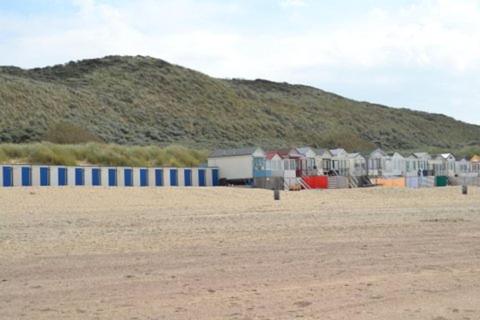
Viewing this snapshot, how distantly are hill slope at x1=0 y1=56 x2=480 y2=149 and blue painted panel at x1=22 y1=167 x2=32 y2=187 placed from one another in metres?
22.3

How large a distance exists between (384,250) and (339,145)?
67.2 metres

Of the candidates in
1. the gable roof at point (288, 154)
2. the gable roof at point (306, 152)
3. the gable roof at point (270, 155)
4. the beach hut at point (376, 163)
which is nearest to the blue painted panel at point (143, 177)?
the gable roof at point (270, 155)

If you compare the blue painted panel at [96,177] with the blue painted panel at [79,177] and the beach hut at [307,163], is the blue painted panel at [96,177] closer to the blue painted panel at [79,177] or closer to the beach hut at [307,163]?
the blue painted panel at [79,177]

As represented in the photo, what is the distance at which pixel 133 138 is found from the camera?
2653 inches

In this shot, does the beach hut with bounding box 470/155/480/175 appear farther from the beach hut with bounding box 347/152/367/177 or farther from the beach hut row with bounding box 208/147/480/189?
the beach hut with bounding box 347/152/367/177

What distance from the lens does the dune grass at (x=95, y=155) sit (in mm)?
43375

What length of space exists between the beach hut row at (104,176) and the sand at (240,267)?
1336 centimetres

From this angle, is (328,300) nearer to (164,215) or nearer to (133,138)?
(164,215)

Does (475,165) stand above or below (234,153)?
below

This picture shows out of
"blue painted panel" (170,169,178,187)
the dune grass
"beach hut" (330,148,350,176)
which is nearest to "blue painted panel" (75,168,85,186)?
the dune grass

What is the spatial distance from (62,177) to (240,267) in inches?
1088

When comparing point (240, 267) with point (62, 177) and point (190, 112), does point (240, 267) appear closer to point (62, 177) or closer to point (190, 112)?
point (62, 177)

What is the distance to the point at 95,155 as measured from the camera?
46250mm

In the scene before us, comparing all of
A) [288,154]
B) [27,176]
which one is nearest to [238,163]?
[288,154]
